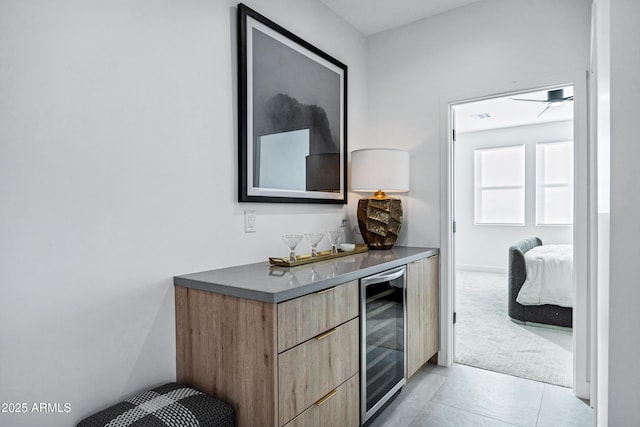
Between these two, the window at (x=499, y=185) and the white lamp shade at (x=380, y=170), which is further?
the window at (x=499, y=185)

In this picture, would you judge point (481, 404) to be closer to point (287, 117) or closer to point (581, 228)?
point (581, 228)

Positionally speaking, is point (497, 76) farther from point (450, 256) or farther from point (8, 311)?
point (8, 311)

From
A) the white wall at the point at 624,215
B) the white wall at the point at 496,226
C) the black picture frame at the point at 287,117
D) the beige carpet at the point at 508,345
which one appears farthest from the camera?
the white wall at the point at 496,226

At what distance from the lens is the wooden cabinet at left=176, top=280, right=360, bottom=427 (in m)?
→ 1.39

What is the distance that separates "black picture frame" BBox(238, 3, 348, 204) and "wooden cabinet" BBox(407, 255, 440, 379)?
30.8 inches

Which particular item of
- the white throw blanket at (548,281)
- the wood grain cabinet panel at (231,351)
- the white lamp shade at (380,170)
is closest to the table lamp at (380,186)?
the white lamp shade at (380,170)

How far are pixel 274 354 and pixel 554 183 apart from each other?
6205 mm

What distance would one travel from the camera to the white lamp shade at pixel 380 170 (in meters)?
2.67

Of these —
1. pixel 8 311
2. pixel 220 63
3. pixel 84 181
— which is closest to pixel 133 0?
pixel 220 63

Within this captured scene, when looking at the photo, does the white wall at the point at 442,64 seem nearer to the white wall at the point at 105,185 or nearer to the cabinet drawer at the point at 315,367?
the cabinet drawer at the point at 315,367

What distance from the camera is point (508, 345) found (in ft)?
10.2

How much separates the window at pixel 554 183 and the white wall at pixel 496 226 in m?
0.08

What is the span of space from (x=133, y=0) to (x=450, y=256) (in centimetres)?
249

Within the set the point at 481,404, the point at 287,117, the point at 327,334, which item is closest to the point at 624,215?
the point at 327,334
